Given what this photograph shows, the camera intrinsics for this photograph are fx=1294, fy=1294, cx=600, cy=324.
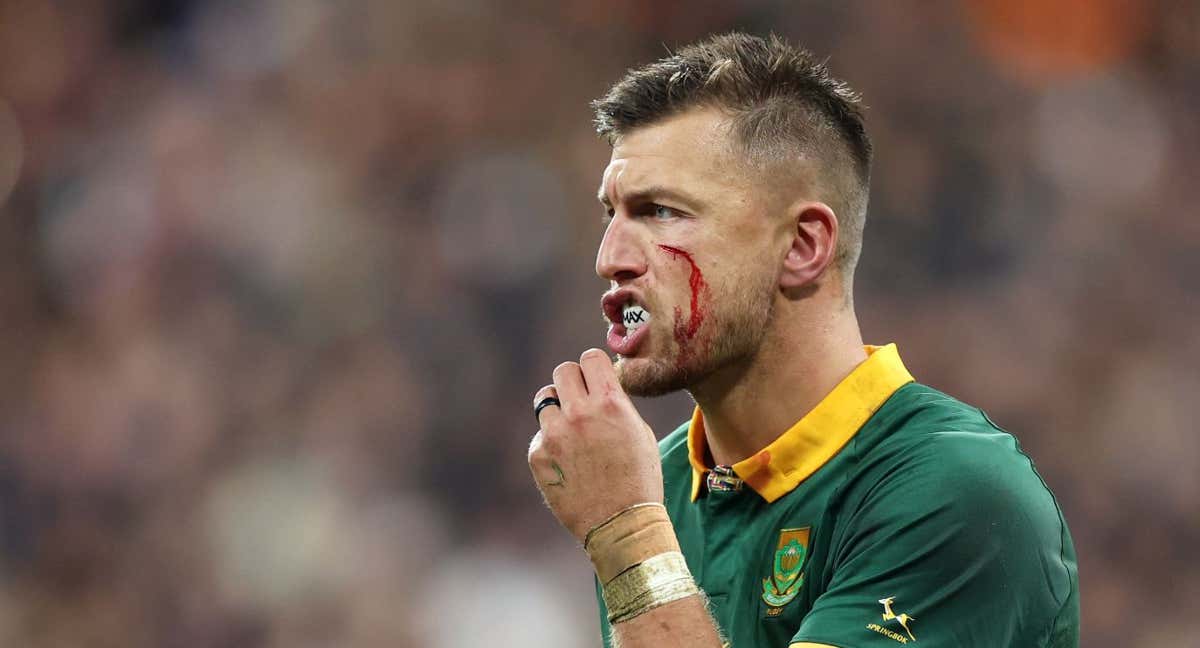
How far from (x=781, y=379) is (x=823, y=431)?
0.13 meters

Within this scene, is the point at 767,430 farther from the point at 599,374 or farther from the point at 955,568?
the point at 955,568

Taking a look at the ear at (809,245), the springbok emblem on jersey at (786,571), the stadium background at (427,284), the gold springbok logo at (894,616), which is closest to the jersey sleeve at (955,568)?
the gold springbok logo at (894,616)

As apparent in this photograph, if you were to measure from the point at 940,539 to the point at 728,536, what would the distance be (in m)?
0.54

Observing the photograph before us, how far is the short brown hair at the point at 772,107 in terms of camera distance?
2416 mm

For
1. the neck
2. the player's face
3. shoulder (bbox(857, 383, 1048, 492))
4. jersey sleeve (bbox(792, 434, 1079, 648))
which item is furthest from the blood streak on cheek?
jersey sleeve (bbox(792, 434, 1079, 648))

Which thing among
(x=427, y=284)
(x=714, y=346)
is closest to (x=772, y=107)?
(x=714, y=346)

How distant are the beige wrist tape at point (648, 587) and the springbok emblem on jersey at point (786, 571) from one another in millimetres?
254

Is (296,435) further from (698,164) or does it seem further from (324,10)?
(698,164)

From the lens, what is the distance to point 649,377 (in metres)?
2.33

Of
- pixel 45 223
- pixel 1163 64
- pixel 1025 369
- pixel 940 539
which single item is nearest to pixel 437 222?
pixel 45 223

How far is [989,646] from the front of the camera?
1.93 meters

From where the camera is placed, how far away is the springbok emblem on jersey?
2.17m

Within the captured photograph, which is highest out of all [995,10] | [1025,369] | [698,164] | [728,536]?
[995,10]

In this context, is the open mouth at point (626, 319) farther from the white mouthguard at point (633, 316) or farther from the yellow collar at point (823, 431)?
the yellow collar at point (823, 431)
